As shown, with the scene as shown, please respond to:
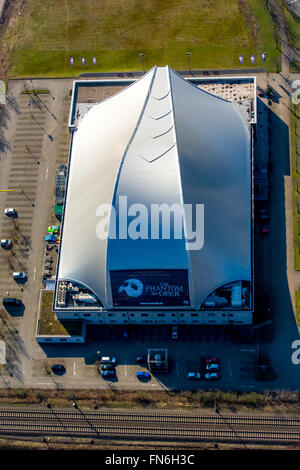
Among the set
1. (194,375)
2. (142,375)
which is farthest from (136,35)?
(194,375)

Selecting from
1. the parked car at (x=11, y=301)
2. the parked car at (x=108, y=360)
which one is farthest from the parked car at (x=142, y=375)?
the parked car at (x=11, y=301)

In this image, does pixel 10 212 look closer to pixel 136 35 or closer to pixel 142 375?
pixel 142 375

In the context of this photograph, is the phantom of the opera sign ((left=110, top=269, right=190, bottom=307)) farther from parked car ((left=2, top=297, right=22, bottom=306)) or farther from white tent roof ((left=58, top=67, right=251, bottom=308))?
parked car ((left=2, top=297, right=22, bottom=306))

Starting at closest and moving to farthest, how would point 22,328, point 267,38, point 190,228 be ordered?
point 190,228, point 22,328, point 267,38

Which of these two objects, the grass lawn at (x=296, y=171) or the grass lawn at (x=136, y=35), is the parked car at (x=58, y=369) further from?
the grass lawn at (x=136, y=35)
